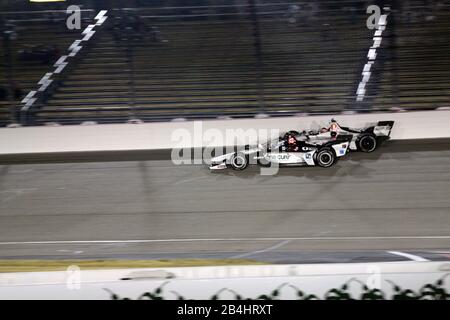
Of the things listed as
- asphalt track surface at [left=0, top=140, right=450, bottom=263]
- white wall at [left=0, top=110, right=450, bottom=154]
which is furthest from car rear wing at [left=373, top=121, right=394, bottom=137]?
white wall at [left=0, top=110, right=450, bottom=154]

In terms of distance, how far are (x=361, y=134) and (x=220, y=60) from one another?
4.52 metres

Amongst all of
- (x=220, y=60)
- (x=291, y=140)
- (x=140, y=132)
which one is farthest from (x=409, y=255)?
(x=220, y=60)

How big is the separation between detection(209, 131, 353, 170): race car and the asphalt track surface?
16 centimetres

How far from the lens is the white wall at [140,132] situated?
457 inches

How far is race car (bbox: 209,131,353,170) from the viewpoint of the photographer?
10.2 metres

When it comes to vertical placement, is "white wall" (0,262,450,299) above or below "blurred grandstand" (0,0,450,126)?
below

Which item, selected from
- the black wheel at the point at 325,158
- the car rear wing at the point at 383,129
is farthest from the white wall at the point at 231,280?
the car rear wing at the point at 383,129

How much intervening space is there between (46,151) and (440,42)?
326 inches

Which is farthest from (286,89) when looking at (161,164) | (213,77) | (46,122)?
(46,122)

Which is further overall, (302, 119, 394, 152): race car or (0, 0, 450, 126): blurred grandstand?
(0, 0, 450, 126): blurred grandstand

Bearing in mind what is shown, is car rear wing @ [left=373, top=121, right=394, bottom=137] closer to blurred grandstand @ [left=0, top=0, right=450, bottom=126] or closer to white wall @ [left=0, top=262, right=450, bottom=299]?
blurred grandstand @ [left=0, top=0, right=450, bottom=126]

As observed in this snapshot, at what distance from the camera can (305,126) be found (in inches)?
463

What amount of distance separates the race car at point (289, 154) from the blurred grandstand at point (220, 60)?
90.8 inches
